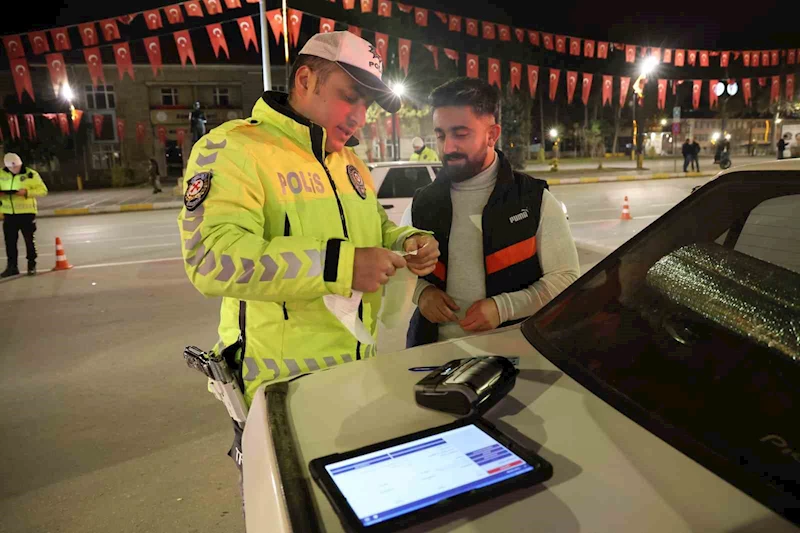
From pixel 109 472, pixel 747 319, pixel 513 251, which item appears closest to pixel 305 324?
pixel 513 251

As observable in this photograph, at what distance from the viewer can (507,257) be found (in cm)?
225

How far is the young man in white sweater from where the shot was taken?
7.30 feet

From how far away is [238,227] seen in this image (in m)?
1.52

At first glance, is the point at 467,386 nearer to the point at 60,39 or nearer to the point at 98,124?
the point at 60,39

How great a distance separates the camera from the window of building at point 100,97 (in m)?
35.4

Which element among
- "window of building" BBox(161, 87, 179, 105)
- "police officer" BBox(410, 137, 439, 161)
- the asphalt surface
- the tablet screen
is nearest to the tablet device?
the tablet screen

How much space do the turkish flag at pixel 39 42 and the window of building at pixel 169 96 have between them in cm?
2542

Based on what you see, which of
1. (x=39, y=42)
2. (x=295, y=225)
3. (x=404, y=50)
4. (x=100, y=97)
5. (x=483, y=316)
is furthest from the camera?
(x=100, y=97)

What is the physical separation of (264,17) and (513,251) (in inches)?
504

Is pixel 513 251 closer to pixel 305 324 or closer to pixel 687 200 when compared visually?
pixel 687 200

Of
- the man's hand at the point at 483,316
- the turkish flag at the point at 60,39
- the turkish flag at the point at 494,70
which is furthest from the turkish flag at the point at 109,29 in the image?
the man's hand at the point at 483,316

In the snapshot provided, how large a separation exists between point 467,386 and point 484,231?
42.1 inches

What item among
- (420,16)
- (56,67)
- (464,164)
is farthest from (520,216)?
(56,67)

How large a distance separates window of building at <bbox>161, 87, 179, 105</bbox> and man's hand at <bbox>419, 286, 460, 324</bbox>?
1522 inches
